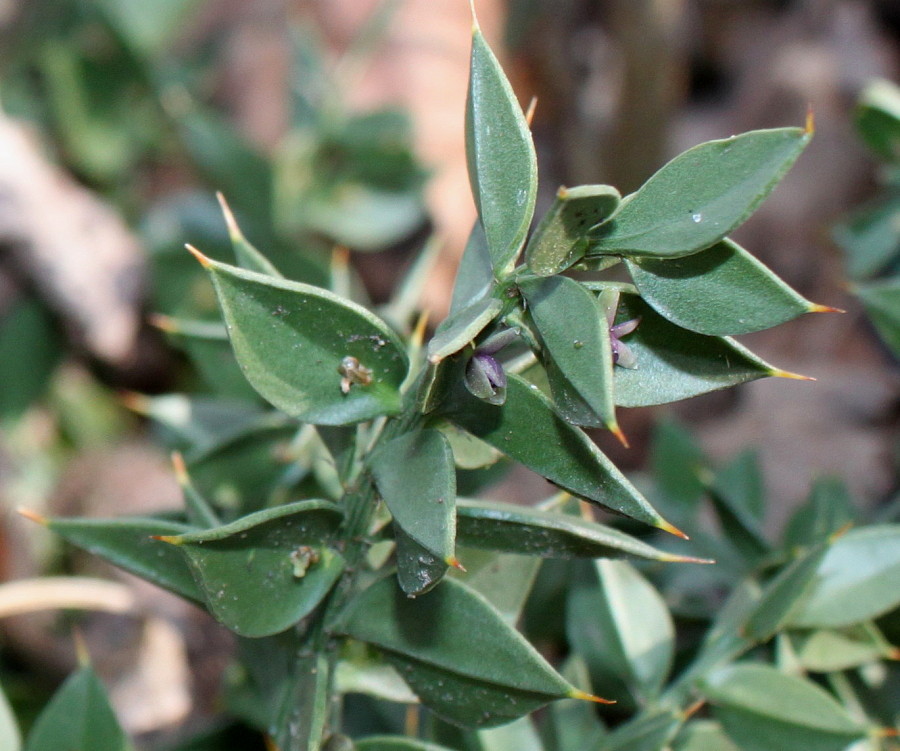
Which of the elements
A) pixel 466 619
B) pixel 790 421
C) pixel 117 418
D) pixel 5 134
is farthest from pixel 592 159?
pixel 466 619

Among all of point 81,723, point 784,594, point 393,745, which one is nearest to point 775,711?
point 784,594

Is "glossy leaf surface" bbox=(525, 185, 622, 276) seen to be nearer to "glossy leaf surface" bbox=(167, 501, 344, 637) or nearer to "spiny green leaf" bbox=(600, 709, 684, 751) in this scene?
"glossy leaf surface" bbox=(167, 501, 344, 637)

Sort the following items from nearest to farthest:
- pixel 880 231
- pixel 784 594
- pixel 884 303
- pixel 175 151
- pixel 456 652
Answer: pixel 456 652 → pixel 784 594 → pixel 884 303 → pixel 880 231 → pixel 175 151

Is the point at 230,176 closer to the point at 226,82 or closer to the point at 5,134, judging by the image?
the point at 5,134

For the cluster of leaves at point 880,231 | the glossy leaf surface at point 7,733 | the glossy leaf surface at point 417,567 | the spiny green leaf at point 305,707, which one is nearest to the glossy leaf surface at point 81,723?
the glossy leaf surface at point 7,733

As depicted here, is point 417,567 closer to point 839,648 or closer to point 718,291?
point 718,291

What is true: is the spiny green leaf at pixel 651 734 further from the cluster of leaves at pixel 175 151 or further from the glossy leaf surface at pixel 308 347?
the cluster of leaves at pixel 175 151

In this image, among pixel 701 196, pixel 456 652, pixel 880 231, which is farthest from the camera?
pixel 880 231
